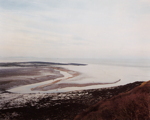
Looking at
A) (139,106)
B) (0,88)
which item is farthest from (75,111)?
(0,88)

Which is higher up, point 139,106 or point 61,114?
point 139,106

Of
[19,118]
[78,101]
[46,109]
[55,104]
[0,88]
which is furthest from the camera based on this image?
[0,88]

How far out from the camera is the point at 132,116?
7.95m

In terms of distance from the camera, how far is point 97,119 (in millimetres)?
8781

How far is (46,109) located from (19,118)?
2.56m

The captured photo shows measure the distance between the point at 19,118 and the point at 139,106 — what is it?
29.3ft

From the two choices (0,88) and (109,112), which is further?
(0,88)

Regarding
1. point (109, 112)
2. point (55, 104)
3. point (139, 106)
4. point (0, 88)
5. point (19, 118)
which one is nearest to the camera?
point (139, 106)

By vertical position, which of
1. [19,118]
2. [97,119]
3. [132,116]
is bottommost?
[19,118]

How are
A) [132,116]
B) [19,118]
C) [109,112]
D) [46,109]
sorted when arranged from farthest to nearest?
[46,109], [19,118], [109,112], [132,116]

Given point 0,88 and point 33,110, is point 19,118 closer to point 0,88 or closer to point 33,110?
point 33,110

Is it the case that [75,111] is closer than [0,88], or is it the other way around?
[75,111]

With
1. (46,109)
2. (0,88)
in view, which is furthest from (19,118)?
(0,88)

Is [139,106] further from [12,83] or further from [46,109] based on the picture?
[12,83]
